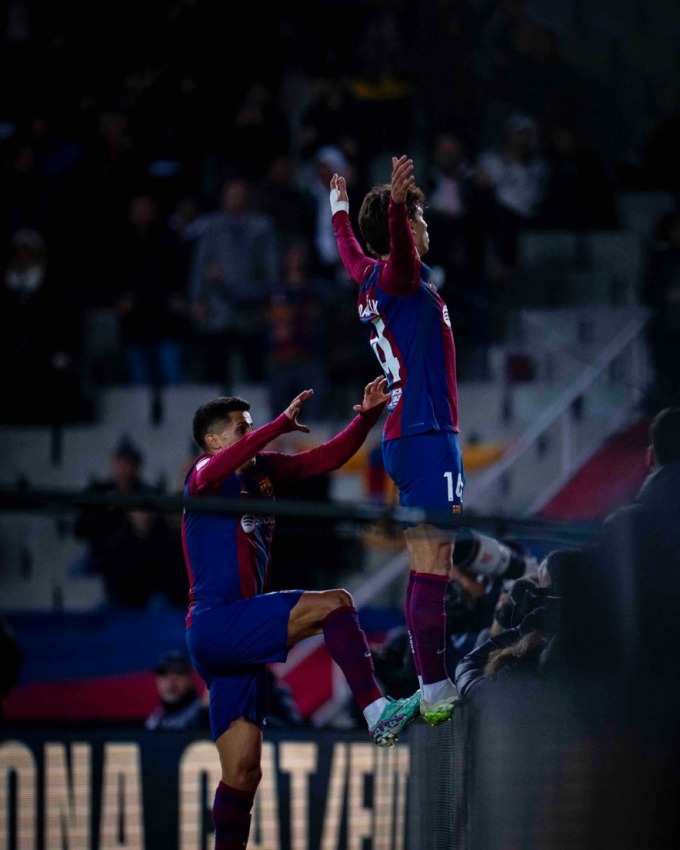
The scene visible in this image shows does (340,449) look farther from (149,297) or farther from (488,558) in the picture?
(149,297)

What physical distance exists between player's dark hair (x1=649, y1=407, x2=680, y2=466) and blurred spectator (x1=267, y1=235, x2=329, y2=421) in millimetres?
4071

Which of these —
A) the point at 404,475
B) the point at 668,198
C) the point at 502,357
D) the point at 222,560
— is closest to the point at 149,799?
the point at 222,560

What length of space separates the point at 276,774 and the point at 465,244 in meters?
3.88

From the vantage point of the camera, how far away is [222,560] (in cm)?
494

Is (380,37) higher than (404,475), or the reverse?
(380,37)

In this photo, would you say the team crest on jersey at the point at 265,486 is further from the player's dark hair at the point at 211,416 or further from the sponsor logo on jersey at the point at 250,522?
the player's dark hair at the point at 211,416

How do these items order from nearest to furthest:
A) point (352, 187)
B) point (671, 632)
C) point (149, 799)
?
point (671, 632) < point (149, 799) < point (352, 187)

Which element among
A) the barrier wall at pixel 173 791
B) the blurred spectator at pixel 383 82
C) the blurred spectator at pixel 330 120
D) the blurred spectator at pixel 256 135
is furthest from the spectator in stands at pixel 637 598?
the blurred spectator at pixel 256 135

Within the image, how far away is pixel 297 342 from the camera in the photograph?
29.9 ft

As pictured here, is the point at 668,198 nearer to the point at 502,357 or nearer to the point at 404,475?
the point at 502,357

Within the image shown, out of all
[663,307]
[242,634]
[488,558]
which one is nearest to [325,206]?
[663,307]

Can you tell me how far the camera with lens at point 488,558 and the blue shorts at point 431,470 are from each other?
982mm

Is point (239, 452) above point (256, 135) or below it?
below

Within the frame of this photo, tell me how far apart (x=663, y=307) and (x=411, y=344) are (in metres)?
4.74
